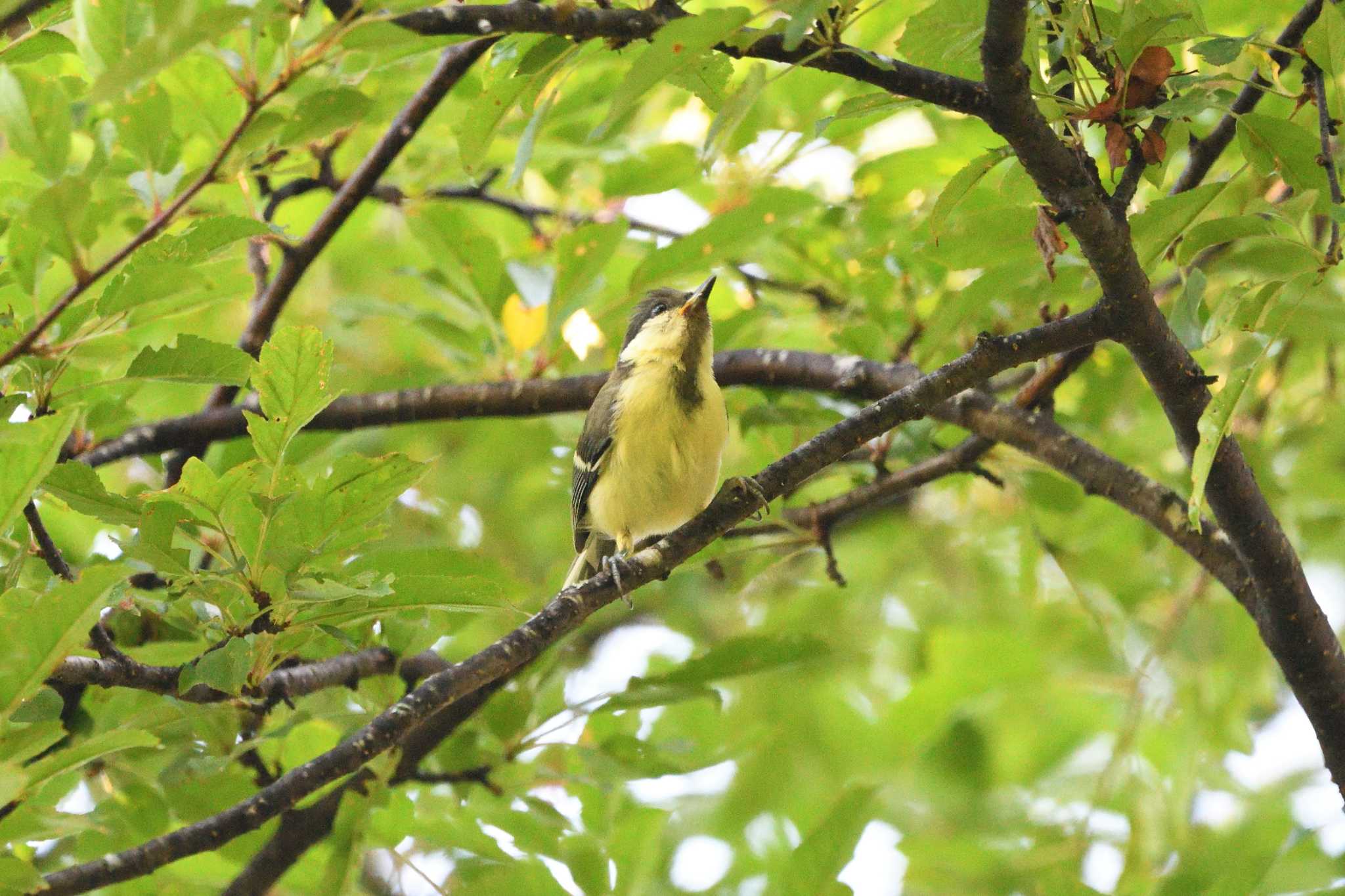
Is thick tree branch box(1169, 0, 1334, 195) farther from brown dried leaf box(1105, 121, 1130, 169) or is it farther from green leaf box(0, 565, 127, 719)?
green leaf box(0, 565, 127, 719)

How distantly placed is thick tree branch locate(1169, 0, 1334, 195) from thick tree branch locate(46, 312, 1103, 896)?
62 centimetres

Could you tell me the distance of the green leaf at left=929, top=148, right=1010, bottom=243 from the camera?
95.7 inches

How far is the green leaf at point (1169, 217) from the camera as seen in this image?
244 cm

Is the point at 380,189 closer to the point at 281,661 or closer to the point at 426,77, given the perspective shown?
the point at 426,77

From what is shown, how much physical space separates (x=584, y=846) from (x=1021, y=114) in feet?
8.08

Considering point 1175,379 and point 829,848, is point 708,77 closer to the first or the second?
point 1175,379

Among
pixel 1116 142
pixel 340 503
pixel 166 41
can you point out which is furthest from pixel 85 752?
pixel 1116 142

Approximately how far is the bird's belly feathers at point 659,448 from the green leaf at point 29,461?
2.50m

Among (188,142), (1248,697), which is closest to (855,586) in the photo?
(1248,697)

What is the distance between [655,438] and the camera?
177 inches

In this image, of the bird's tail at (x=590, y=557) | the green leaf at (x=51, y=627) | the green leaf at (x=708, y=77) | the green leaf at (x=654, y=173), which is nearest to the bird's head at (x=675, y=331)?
the green leaf at (x=654, y=173)

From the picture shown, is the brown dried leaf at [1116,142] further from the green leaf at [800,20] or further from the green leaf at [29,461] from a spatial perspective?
the green leaf at [29,461]

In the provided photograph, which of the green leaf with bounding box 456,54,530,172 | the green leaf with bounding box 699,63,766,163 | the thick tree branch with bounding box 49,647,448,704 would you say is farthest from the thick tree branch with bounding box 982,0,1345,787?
the thick tree branch with bounding box 49,647,448,704

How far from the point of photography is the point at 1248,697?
521 cm
